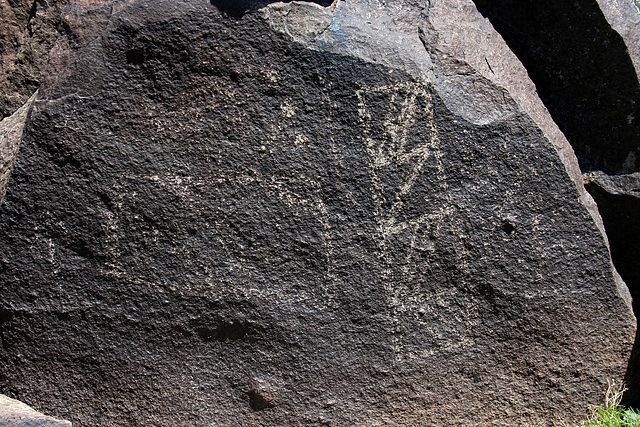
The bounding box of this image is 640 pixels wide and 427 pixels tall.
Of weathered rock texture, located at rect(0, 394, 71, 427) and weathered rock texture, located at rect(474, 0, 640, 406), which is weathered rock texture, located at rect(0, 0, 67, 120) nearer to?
weathered rock texture, located at rect(0, 394, 71, 427)

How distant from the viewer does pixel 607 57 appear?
1.68 metres

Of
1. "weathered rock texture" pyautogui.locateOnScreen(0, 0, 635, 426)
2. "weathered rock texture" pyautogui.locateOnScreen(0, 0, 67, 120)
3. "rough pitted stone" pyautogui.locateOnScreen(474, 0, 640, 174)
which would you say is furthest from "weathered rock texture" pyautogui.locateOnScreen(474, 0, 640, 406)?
"weathered rock texture" pyautogui.locateOnScreen(0, 0, 67, 120)

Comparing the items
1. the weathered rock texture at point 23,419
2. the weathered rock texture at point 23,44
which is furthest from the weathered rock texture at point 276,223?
the weathered rock texture at point 23,44

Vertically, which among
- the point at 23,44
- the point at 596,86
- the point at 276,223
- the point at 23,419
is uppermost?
the point at 596,86

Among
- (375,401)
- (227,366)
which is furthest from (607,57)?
(227,366)

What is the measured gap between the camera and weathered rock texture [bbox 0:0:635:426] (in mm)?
1326

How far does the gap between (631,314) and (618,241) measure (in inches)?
11.9

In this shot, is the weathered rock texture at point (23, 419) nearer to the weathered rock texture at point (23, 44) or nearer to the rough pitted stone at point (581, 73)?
the weathered rock texture at point (23, 44)

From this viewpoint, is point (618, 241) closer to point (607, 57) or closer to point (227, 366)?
point (607, 57)

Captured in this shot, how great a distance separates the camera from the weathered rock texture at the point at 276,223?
1.33 meters

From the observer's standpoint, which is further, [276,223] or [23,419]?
[276,223]

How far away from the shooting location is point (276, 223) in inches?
53.8

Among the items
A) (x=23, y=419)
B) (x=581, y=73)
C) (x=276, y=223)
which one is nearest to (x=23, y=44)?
(x=276, y=223)

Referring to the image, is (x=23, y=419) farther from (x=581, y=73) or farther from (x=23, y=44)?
(x=581, y=73)
